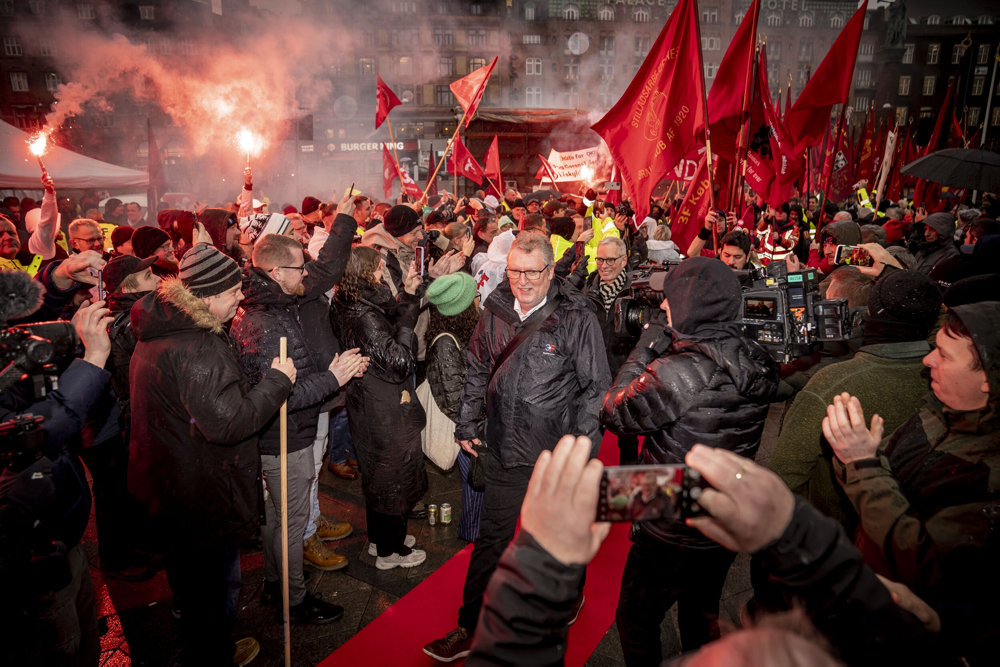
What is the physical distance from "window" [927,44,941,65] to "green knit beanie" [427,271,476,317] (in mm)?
76862

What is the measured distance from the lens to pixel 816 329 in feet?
9.46

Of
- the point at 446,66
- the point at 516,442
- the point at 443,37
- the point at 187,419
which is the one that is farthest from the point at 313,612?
the point at 443,37

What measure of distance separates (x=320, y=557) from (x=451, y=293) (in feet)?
7.16

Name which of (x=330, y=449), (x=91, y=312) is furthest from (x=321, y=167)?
(x=91, y=312)

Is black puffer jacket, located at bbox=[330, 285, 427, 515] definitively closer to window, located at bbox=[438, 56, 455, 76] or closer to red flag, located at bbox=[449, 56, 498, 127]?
red flag, located at bbox=[449, 56, 498, 127]

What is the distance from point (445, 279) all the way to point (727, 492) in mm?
3050

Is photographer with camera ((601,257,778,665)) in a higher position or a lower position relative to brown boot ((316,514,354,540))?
higher

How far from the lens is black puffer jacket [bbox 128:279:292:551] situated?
2.44m

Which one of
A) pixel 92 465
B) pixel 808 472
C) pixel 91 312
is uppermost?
pixel 91 312

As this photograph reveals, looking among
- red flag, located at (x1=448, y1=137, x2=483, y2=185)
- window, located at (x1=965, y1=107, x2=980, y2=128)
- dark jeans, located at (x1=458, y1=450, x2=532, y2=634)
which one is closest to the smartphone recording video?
dark jeans, located at (x1=458, y1=450, x2=532, y2=634)

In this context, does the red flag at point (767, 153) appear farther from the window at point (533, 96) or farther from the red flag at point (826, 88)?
the window at point (533, 96)

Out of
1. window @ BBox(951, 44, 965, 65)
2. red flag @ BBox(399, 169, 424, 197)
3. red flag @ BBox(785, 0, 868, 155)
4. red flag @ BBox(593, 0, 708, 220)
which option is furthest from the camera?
window @ BBox(951, 44, 965, 65)

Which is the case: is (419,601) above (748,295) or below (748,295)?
below

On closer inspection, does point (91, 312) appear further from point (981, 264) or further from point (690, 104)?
point (981, 264)
